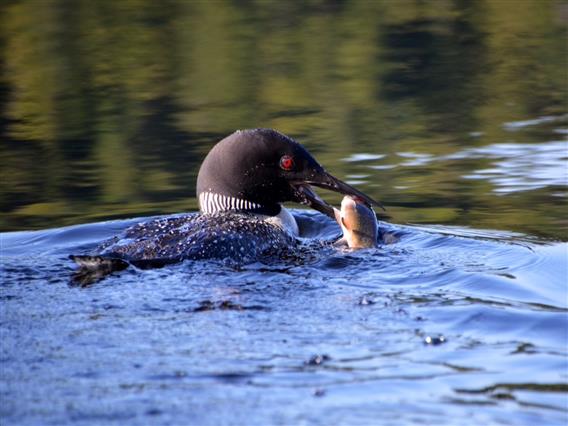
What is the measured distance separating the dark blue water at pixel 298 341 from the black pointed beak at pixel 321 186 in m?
0.56

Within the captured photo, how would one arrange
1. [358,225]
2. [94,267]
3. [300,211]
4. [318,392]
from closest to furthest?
[318,392] → [94,267] → [358,225] → [300,211]

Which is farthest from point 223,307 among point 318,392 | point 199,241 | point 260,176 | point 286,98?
point 286,98

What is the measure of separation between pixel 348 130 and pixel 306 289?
5014 mm

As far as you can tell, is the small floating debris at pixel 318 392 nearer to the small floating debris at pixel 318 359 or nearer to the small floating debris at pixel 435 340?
the small floating debris at pixel 318 359

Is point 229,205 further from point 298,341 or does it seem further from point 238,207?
point 298,341

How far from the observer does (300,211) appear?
8242 mm

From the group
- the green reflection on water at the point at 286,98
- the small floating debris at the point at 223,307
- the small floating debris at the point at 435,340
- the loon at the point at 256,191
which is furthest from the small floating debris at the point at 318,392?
the green reflection on water at the point at 286,98

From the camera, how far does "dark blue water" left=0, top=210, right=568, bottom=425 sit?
4.16 m

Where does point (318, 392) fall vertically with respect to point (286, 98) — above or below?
below

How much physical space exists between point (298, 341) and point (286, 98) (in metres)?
7.49

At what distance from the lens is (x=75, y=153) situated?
10.3m

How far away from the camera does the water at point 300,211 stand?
4.38 meters

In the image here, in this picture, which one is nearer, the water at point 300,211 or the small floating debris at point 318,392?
the small floating debris at point 318,392

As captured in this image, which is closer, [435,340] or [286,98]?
[435,340]
